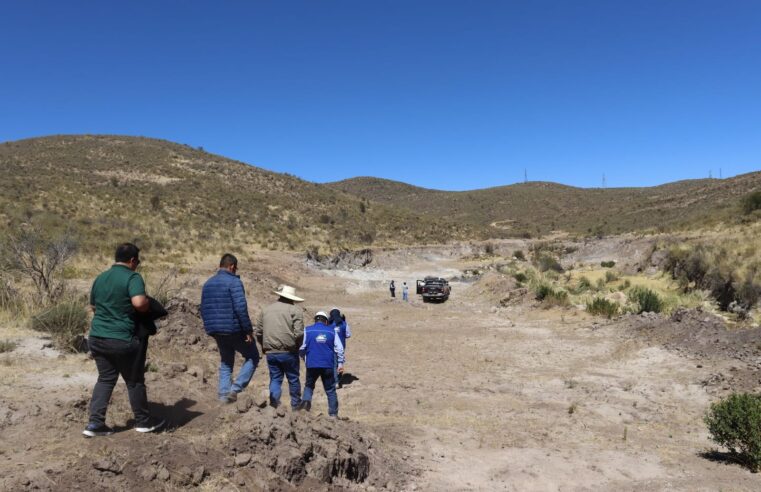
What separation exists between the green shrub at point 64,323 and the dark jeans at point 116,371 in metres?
4.31

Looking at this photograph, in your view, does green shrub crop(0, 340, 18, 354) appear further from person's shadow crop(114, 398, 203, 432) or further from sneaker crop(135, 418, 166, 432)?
sneaker crop(135, 418, 166, 432)

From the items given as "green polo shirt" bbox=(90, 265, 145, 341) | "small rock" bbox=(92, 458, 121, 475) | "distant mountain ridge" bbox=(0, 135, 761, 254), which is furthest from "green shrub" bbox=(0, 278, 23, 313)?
"distant mountain ridge" bbox=(0, 135, 761, 254)

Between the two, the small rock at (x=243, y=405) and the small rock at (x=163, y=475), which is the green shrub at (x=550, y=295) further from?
the small rock at (x=163, y=475)

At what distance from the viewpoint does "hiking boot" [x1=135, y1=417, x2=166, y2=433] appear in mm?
4996

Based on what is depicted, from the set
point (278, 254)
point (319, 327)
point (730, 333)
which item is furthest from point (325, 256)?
point (319, 327)

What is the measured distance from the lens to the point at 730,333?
1218 centimetres

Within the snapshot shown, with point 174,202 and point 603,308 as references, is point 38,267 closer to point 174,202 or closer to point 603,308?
point 603,308

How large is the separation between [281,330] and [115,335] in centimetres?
207

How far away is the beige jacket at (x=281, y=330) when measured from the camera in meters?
6.45

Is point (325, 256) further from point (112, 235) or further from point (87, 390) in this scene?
point (87, 390)

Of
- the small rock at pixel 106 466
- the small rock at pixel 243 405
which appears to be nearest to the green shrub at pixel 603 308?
the small rock at pixel 243 405

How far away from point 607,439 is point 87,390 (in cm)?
739

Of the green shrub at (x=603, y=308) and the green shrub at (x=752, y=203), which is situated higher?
the green shrub at (x=752, y=203)

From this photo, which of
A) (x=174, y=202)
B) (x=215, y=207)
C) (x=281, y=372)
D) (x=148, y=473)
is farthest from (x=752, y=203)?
(x=174, y=202)
